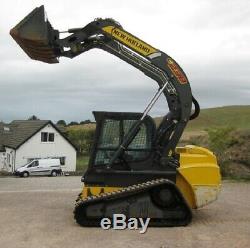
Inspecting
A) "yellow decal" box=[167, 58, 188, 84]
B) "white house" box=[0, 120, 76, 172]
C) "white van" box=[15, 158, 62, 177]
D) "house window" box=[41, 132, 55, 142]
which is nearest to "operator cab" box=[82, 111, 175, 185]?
"yellow decal" box=[167, 58, 188, 84]

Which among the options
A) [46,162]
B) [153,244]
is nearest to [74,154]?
[46,162]

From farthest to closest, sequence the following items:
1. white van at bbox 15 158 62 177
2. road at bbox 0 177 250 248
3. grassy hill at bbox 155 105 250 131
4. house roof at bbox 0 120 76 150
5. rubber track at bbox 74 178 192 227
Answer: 1. grassy hill at bbox 155 105 250 131
2. house roof at bbox 0 120 76 150
3. white van at bbox 15 158 62 177
4. rubber track at bbox 74 178 192 227
5. road at bbox 0 177 250 248

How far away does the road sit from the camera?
812 centimetres

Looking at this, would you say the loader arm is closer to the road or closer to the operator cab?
the operator cab

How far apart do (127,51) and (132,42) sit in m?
0.21

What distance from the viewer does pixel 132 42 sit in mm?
9945

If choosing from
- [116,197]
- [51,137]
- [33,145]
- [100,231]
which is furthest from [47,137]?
[100,231]

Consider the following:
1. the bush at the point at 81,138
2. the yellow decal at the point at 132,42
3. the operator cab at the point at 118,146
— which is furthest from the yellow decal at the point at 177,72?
the bush at the point at 81,138

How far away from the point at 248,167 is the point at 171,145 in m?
7.98

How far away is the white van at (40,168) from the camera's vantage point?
115 feet

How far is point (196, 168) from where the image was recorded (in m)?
9.55

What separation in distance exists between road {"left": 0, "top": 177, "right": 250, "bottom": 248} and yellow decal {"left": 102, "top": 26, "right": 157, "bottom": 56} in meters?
3.33

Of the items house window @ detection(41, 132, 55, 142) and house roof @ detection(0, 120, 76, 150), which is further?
house window @ detection(41, 132, 55, 142)

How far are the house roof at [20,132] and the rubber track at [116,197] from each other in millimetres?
35767
